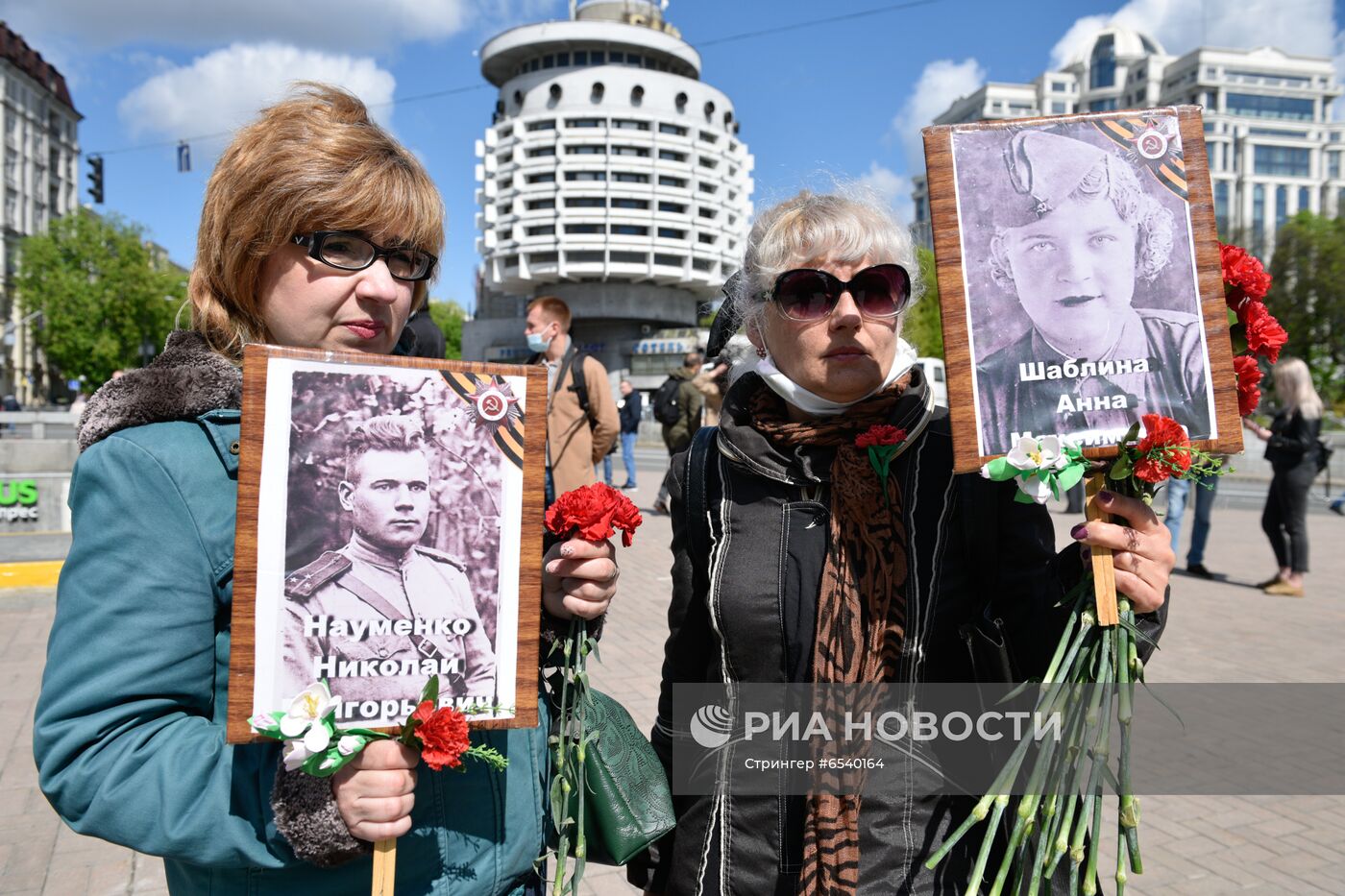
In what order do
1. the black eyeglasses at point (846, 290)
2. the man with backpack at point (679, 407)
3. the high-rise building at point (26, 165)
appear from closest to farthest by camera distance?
the black eyeglasses at point (846, 290), the man with backpack at point (679, 407), the high-rise building at point (26, 165)

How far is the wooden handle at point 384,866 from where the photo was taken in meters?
1.44

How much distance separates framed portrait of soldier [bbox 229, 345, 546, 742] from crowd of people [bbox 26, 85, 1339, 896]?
0.01 meters

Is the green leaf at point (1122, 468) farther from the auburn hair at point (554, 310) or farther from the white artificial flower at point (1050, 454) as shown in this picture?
the auburn hair at point (554, 310)

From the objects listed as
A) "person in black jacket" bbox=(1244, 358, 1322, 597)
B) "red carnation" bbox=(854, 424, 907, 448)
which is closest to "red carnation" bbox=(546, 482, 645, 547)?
"red carnation" bbox=(854, 424, 907, 448)

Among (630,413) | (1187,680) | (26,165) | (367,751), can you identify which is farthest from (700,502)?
(26,165)

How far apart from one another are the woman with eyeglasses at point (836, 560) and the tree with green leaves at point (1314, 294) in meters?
43.7

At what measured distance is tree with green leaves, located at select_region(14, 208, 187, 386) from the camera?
53.4 m

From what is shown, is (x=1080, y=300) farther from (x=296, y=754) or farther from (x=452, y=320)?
(x=452, y=320)

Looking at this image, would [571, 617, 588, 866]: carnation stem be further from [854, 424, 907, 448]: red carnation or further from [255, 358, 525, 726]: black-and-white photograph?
[854, 424, 907, 448]: red carnation

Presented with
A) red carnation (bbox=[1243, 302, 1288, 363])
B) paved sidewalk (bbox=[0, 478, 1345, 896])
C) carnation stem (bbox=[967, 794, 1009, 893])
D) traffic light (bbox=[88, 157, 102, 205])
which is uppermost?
traffic light (bbox=[88, 157, 102, 205])

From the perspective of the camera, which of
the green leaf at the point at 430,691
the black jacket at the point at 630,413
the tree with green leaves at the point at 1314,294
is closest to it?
the green leaf at the point at 430,691

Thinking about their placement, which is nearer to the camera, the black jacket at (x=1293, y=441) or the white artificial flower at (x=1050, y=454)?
the white artificial flower at (x=1050, y=454)

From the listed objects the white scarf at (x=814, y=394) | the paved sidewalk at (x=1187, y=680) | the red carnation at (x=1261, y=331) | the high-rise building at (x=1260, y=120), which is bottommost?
the paved sidewalk at (x=1187, y=680)

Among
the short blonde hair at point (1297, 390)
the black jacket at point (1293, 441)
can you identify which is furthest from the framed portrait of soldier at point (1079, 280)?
the black jacket at point (1293, 441)
